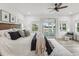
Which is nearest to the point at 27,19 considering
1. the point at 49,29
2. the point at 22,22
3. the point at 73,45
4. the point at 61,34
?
the point at 22,22

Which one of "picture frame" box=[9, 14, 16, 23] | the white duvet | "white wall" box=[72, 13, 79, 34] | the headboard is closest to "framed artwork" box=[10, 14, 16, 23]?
"picture frame" box=[9, 14, 16, 23]

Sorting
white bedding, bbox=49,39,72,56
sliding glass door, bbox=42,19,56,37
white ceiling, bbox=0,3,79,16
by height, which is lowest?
white bedding, bbox=49,39,72,56

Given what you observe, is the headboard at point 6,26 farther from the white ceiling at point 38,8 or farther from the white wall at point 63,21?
the white wall at point 63,21

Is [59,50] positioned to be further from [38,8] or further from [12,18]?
[12,18]

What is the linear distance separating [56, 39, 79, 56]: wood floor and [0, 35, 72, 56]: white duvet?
0.27 feet

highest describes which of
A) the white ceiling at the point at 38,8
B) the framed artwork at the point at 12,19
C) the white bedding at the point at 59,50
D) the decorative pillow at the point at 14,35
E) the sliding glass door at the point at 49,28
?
the white ceiling at the point at 38,8

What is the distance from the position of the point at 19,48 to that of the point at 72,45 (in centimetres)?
118

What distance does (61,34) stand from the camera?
2.66 meters

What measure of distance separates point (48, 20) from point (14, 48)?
995mm

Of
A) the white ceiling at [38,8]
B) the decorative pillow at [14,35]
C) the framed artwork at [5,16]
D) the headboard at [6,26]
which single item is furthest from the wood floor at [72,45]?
the framed artwork at [5,16]

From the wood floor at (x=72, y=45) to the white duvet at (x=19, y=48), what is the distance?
0.08 meters

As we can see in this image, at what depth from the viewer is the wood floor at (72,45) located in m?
2.51

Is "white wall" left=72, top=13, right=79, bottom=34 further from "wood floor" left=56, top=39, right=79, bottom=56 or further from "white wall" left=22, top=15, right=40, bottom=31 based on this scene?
"white wall" left=22, top=15, right=40, bottom=31

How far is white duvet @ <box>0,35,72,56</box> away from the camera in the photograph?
2502 millimetres
